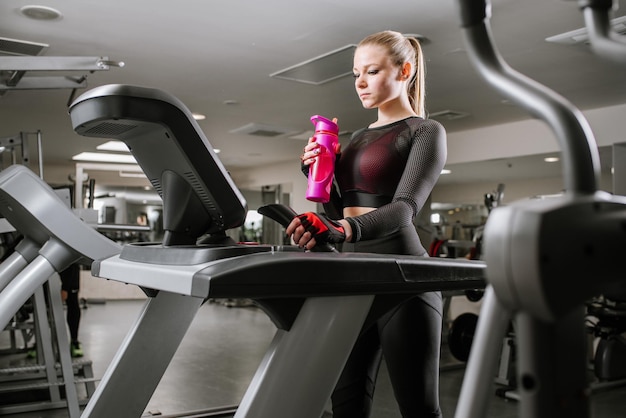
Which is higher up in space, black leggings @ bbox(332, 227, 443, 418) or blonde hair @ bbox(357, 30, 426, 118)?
blonde hair @ bbox(357, 30, 426, 118)

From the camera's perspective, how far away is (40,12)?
12.6ft

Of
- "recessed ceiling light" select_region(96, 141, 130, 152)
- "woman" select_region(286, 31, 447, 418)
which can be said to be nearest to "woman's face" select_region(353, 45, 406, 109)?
"woman" select_region(286, 31, 447, 418)

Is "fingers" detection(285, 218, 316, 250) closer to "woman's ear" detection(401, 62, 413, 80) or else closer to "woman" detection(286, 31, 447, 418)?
"woman" detection(286, 31, 447, 418)

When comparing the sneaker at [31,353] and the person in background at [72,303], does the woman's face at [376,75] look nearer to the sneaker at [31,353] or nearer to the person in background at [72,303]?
the person in background at [72,303]

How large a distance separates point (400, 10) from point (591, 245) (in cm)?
347

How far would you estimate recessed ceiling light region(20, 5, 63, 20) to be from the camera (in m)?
3.77

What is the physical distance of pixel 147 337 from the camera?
1318 mm

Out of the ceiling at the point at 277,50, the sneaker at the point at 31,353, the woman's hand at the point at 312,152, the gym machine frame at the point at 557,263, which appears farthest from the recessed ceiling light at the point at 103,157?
the gym machine frame at the point at 557,263

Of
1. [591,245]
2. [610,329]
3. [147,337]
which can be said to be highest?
[591,245]

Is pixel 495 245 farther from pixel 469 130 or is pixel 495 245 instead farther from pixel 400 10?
pixel 469 130

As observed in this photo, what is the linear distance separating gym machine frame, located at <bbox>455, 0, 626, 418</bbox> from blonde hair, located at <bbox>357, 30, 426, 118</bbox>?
0.88 metres

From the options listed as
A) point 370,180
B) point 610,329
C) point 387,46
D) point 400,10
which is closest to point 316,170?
point 370,180

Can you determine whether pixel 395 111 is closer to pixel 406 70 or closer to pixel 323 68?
pixel 406 70

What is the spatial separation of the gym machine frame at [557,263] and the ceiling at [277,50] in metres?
2.02
